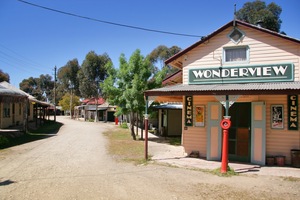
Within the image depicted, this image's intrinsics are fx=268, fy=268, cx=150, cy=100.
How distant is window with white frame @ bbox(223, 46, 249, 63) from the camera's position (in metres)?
11.3

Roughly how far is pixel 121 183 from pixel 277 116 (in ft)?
22.3

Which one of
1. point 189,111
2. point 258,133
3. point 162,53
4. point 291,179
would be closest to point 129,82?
point 189,111

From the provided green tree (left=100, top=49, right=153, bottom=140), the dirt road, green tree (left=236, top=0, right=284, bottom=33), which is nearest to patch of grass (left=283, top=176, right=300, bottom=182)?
the dirt road

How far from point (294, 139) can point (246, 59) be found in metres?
3.69

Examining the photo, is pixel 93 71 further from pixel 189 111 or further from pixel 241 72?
pixel 241 72

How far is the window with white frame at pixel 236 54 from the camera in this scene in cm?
1132

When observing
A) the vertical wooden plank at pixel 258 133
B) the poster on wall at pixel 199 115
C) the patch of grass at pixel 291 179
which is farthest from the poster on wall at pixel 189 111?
the patch of grass at pixel 291 179

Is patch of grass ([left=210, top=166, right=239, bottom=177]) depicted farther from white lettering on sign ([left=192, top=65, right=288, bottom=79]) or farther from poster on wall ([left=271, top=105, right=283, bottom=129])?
white lettering on sign ([left=192, top=65, right=288, bottom=79])

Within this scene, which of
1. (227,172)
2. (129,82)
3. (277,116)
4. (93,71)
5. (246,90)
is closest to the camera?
(227,172)

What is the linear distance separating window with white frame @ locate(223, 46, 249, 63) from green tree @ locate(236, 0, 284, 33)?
111ft

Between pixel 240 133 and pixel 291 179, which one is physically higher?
pixel 240 133

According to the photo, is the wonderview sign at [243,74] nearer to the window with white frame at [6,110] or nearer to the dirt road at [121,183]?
the dirt road at [121,183]

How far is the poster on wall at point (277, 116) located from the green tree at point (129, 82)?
8.79 metres

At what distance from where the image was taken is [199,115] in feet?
39.1
